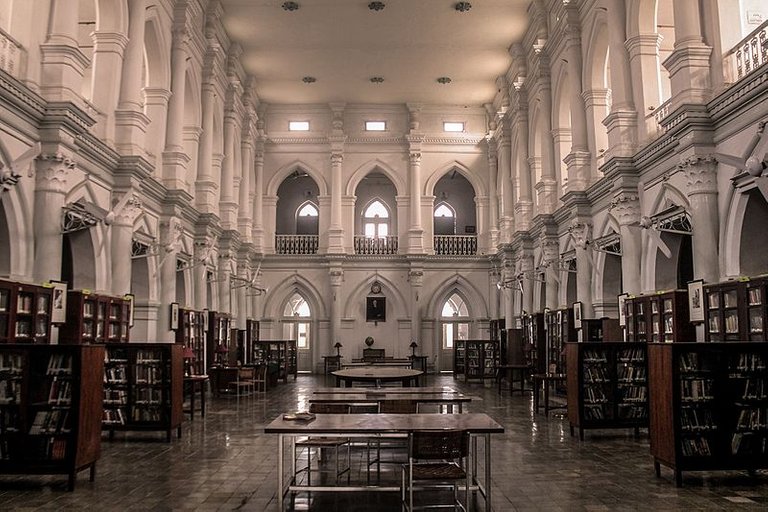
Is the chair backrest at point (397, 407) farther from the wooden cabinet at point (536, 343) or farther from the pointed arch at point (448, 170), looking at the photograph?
the pointed arch at point (448, 170)

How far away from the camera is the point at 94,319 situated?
1127cm

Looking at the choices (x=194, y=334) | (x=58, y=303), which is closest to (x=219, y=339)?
(x=194, y=334)

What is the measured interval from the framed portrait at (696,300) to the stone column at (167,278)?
33.9ft

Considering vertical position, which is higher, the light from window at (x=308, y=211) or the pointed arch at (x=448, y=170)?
the pointed arch at (x=448, y=170)

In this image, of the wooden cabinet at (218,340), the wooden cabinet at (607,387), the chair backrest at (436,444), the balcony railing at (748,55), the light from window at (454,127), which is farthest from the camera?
the light from window at (454,127)

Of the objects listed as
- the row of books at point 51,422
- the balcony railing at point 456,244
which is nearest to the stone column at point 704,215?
the row of books at point 51,422

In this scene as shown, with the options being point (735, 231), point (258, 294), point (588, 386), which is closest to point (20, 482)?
point (588, 386)

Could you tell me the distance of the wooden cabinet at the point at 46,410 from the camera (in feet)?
22.9

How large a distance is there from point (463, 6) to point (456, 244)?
33.3 ft

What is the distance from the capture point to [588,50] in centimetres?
1551

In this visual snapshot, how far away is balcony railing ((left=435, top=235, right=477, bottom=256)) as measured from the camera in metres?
26.8

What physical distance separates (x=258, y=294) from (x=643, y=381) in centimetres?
1730

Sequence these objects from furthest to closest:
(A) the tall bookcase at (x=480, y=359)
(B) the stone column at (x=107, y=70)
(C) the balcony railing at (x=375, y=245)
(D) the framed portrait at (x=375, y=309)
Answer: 1. (C) the balcony railing at (x=375, y=245)
2. (D) the framed portrait at (x=375, y=309)
3. (A) the tall bookcase at (x=480, y=359)
4. (B) the stone column at (x=107, y=70)

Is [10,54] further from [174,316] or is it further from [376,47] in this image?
[376,47]
